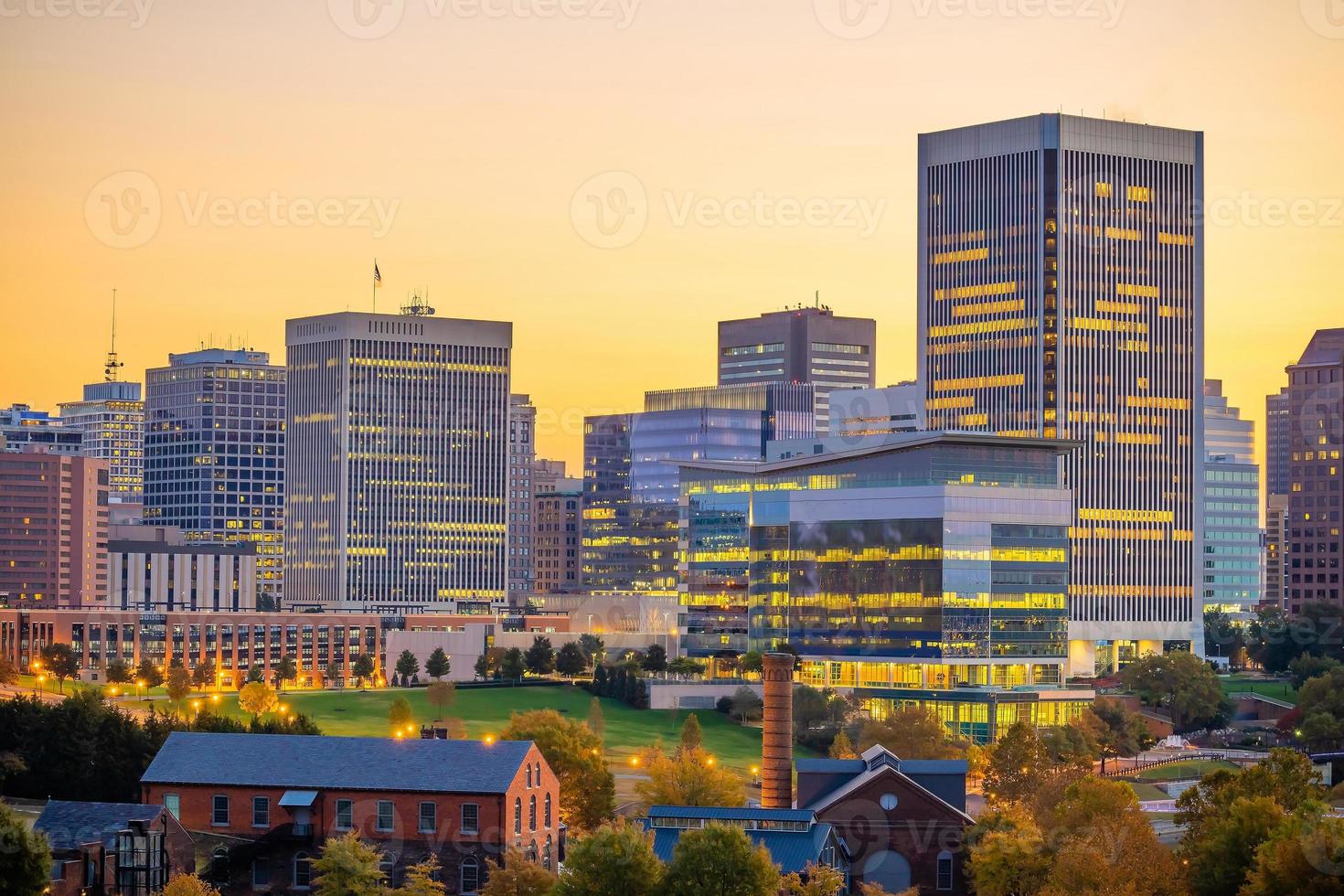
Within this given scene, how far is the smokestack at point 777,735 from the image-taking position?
446 feet

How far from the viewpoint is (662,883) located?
10700cm

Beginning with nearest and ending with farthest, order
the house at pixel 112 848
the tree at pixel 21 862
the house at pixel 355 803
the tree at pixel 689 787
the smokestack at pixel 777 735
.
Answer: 1. the tree at pixel 21 862
2. the house at pixel 112 848
3. the house at pixel 355 803
4. the smokestack at pixel 777 735
5. the tree at pixel 689 787

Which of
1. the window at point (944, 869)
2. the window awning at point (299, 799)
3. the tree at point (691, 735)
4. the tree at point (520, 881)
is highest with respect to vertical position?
the window awning at point (299, 799)

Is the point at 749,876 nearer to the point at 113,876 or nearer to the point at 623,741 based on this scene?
the point at 113,876

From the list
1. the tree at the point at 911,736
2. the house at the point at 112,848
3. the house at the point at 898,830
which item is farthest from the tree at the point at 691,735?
the house at the point at 112,848

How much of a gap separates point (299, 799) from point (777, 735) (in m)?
33.0

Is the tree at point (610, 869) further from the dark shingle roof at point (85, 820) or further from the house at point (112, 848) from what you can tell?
the dark shingle roof at point (85, 820)

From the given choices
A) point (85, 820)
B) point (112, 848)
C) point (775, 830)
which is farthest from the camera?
point (775, 830)

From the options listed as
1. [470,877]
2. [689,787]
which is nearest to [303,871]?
[470,877]

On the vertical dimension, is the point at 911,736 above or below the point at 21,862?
above

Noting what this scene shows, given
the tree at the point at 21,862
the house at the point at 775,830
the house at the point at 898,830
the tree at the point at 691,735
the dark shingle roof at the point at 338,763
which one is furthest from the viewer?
the tree at the point at 691,735

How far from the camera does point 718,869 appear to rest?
10662cm

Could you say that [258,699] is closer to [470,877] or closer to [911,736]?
[911,736]

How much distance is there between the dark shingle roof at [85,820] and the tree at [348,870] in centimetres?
1064
